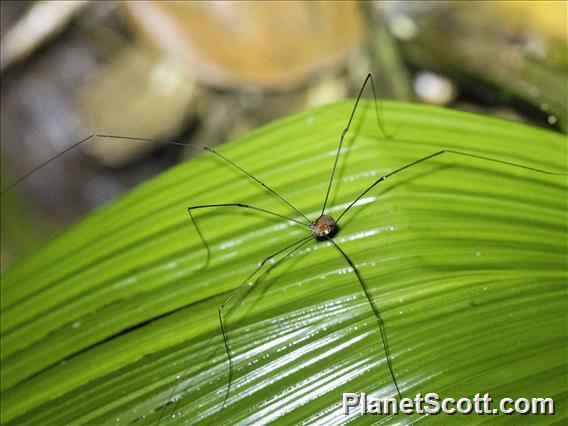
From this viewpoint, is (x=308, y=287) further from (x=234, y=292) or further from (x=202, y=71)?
(x=202, y=71)

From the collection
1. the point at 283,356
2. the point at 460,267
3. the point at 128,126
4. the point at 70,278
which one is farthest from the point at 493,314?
the point at 128,126

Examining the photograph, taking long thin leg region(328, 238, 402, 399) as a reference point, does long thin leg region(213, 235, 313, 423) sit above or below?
above

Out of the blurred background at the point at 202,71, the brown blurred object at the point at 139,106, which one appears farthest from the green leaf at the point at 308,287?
the brown blurred object at the point at 139,106

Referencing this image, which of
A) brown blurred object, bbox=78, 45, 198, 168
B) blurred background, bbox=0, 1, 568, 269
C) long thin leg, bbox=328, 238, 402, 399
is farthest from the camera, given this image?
brown blurred object, bbox=78, 45, 198, 168

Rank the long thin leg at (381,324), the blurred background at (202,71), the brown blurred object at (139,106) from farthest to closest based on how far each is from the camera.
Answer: the brown blurred object at (139,106)
the blurred background at (202,71)
the long thin leg at (381,324)

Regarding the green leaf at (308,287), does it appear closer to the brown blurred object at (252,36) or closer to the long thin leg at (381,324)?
the long thin leg at (381,324)

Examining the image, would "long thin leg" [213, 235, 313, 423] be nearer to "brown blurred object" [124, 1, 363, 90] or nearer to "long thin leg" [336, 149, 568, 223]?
"long thin leg" [336, 149, 568, 223]

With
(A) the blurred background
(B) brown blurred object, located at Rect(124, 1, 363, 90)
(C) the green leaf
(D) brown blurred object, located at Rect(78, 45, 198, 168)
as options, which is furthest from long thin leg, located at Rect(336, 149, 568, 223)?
(D) brown blurred object, located at Rect(78, 45, 198, 168)
